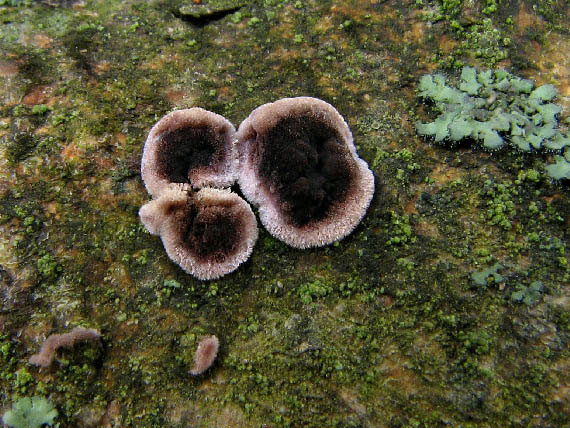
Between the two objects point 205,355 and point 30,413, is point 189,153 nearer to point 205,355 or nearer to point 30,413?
point 205,355

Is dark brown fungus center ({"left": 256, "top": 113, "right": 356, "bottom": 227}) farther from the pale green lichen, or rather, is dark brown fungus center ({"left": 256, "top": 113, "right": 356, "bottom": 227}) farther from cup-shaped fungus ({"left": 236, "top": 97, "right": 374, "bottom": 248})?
the pale green lichen

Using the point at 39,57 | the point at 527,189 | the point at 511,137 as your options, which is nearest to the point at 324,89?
the point at 511,137

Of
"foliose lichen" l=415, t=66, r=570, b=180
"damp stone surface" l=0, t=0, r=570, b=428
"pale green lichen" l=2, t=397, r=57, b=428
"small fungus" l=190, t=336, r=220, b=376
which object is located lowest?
"pale green lichen" l=2, t=397, r=57, b=428

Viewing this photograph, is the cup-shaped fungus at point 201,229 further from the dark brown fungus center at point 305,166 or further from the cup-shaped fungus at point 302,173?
the dark brown fungus center at point 305,166

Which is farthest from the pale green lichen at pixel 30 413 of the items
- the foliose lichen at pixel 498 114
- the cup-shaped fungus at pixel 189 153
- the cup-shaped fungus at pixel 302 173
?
the foliose lichen at pixel 498 114

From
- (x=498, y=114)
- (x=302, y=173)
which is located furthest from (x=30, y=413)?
(x=498, y=114)

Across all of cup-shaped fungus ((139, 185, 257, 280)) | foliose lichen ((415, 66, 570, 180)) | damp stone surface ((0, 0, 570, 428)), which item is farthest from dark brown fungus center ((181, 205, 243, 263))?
foliose lichen ((415, 66, 570, 180))

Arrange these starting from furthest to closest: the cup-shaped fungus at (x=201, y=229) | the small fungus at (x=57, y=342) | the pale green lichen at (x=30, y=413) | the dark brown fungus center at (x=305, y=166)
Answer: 1. the dark brown fungus center at (x=305, y=166)
2. the cup-shaped fungus at (x=201, y=229)
3. the small fungus at (x=57, y=342)
4. the pale green lichen at (x=30, y=413)
